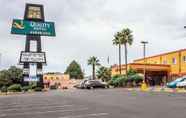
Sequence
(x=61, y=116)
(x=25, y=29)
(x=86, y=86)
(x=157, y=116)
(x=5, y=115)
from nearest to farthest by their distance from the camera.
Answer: (x=157, y=116) < (x=61, y=116) < (x=5, y=115) < (x=86, y=86) < (x=25, y=29)

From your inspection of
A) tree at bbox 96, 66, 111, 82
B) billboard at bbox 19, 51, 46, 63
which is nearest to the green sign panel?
billboard at bbox 19, 51, 46, 63

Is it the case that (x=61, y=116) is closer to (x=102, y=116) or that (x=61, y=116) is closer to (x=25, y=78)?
(x=102, y=116)

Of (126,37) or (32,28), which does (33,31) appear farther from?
(126,37)

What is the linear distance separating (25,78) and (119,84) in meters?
15.1

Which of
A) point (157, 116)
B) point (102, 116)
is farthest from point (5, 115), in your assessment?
point (157, 116)

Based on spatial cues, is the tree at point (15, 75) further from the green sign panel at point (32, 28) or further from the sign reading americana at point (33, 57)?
the green sign panel at point (32, 28)

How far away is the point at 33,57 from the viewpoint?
6072cm

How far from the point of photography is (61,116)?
17.0 meters

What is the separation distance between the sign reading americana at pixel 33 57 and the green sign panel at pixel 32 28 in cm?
303

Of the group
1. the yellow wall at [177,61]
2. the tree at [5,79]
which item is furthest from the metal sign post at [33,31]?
the yellow wall at [177,61]

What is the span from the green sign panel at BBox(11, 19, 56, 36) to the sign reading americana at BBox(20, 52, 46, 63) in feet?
9.95

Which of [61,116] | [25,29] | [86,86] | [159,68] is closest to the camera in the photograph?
[61,116]

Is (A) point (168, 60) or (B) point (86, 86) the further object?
(A) point (168, 60)

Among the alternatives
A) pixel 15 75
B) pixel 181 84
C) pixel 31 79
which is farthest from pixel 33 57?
pixel 181 84
